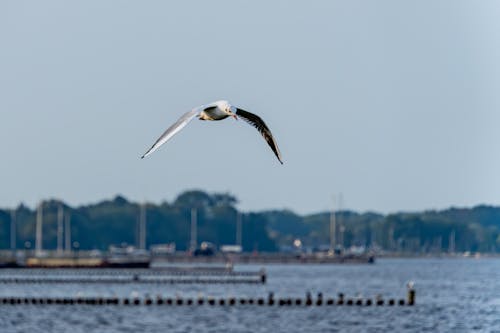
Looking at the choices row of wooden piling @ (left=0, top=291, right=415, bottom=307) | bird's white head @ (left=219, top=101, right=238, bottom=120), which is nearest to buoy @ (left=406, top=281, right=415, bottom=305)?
row of wooden piling @ (left=0, top=291, right=415, bottom=307)

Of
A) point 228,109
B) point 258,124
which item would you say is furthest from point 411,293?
→ point 228,109

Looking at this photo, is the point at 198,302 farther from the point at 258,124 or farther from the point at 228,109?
the point at 228,109

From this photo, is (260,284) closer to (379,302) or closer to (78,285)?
(78,285)

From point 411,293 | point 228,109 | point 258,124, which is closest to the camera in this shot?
point 228,109

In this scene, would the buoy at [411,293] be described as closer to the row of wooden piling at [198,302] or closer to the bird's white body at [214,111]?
the row of wooden piling at [198,302]

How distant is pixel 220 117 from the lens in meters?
33.1

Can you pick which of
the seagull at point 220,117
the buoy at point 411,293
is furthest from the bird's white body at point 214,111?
the buoy at point 411,293

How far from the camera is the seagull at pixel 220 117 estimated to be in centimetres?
3266

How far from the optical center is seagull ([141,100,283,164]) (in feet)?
107

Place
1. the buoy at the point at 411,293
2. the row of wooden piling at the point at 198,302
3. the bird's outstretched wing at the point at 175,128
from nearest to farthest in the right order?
the bird's outstretched wing at the point at 175,128 → the row of wooden piling at the point at 198,302 → the buoy at the point at 411,293

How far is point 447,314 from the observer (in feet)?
444

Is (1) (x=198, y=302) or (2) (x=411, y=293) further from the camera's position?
(2) (x=411, y=293)

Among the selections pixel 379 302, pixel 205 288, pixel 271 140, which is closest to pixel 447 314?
pixel 379 302

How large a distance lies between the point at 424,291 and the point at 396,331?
77.8 m
